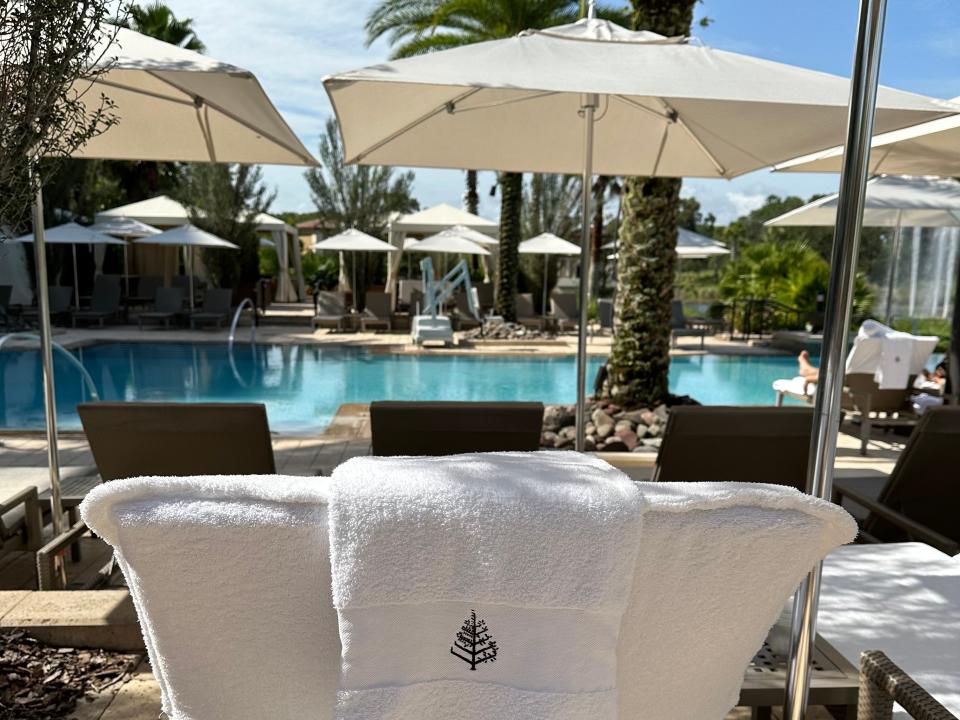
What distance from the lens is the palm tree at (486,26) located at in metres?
14.1

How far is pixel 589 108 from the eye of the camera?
380cm

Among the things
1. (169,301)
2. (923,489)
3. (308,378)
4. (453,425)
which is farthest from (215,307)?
(923,489)

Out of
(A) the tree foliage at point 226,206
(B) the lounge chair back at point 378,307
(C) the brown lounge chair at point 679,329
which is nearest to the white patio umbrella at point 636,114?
(C) the brown lounge chair at point 679,329

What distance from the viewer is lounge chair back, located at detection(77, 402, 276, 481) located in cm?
267

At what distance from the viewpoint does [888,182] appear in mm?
9633

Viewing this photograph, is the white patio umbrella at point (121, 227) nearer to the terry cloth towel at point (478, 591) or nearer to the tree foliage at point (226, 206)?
the tree foliage at point (226, 206)

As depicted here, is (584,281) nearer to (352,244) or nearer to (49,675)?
(49,675)

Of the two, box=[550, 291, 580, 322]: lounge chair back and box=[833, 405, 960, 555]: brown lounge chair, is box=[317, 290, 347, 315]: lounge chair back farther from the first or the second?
box=[833, 405, 960, 555]: brown lounge chair

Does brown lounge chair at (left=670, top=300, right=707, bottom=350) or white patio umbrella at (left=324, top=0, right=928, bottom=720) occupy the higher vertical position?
white patio umbrella at (left=324, top=0, right=928, bottom=720)

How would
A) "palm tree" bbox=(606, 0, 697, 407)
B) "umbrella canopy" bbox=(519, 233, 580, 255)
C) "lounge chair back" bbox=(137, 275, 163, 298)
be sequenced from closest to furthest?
"palm tree" bbox=(606, 0, 697, 407)
"umbrella canopy" bbox=(519, 233, 580, 255)
"lounge chair back" bbox=(137, 275, 163, 298)

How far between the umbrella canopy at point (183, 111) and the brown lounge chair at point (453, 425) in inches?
61.7

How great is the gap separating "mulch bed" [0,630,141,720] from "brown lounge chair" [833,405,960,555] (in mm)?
2636

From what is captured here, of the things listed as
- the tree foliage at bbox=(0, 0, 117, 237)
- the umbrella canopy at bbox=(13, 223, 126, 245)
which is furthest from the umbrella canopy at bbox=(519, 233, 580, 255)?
the tree foliage at bbox=(0, 0, 117, 237)

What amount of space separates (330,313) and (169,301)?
11.4ft
